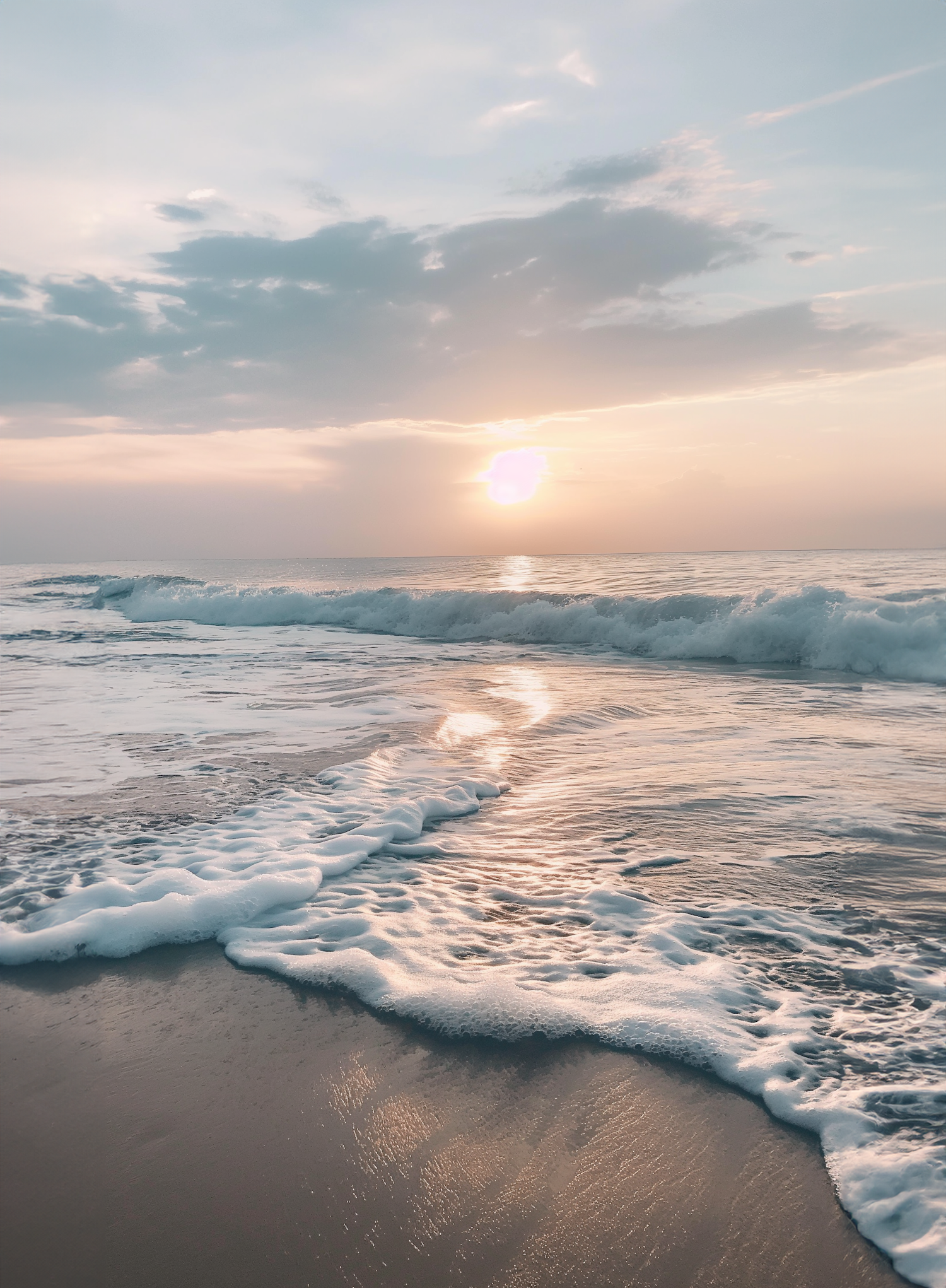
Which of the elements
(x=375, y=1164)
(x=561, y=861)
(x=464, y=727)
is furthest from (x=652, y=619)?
(x=375, y=1164)

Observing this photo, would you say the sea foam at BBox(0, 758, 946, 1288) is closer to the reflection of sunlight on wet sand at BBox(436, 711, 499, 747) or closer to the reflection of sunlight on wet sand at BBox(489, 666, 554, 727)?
the reflection of sunlight on wet sand at BBox(436, 711, 499, 747)

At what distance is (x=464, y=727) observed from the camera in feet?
28.8

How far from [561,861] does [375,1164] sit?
253 cm

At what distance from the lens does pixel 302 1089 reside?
8.94ft

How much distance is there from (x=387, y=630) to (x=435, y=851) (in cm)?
1983

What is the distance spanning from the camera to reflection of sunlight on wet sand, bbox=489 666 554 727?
976 centimetres

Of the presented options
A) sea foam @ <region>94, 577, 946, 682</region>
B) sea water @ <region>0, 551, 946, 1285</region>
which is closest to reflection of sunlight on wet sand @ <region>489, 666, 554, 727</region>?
sea water @ <region>0, 551, 946, 1285</region>

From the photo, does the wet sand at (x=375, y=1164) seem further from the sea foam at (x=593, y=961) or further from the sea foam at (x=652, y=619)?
the sea foam at (x=652, y=619)

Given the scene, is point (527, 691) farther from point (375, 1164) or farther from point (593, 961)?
point (375, 1164)

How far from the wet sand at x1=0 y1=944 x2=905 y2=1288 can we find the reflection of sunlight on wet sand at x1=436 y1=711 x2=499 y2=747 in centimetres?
495

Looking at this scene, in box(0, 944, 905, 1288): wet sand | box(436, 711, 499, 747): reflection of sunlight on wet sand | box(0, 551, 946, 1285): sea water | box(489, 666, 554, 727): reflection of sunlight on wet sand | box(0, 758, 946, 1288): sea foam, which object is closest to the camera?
box(0, 944, 905, 1288): wet sand

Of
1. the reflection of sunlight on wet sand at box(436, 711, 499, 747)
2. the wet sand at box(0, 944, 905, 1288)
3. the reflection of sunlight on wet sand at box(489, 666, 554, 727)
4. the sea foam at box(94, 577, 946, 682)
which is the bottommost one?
the wet sand at box(0, 944, 905, 1288)

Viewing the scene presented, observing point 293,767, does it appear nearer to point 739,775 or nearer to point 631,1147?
point 739,775

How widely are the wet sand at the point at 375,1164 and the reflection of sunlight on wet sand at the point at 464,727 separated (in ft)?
16.2
